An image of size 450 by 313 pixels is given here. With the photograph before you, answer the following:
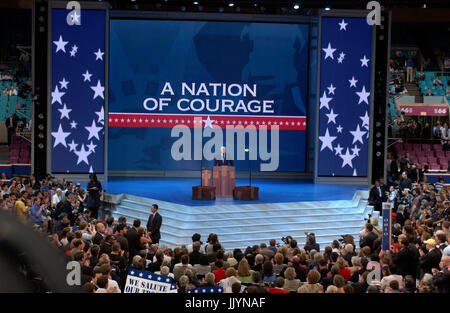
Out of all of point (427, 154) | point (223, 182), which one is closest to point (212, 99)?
point (223, 182)

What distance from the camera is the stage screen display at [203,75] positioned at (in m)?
19.0

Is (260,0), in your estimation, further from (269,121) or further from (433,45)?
(433,45)

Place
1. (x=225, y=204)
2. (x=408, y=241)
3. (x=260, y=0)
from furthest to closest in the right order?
(x=260, y=0) < (x=225, y=204) < (x=408, y=241)

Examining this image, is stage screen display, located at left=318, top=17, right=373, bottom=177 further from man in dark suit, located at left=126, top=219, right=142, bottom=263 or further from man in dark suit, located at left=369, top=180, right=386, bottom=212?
man in dark suit, located at left=126, top=219, right=142, bottom=263

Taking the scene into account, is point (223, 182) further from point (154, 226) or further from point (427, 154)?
point (427, 154)

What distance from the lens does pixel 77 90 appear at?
17.8m

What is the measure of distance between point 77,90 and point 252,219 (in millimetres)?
6794

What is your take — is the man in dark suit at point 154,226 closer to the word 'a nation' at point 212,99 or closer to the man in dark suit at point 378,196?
the man in dark suit at point 378,196

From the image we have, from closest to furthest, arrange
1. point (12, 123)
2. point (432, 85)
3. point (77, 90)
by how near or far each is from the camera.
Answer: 1. point (77, 90)
2. point (12, 123)
3. point (432, 85)

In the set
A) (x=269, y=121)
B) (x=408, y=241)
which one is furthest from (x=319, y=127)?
(x=408, y=241)

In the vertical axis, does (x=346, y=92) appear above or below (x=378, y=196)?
above
